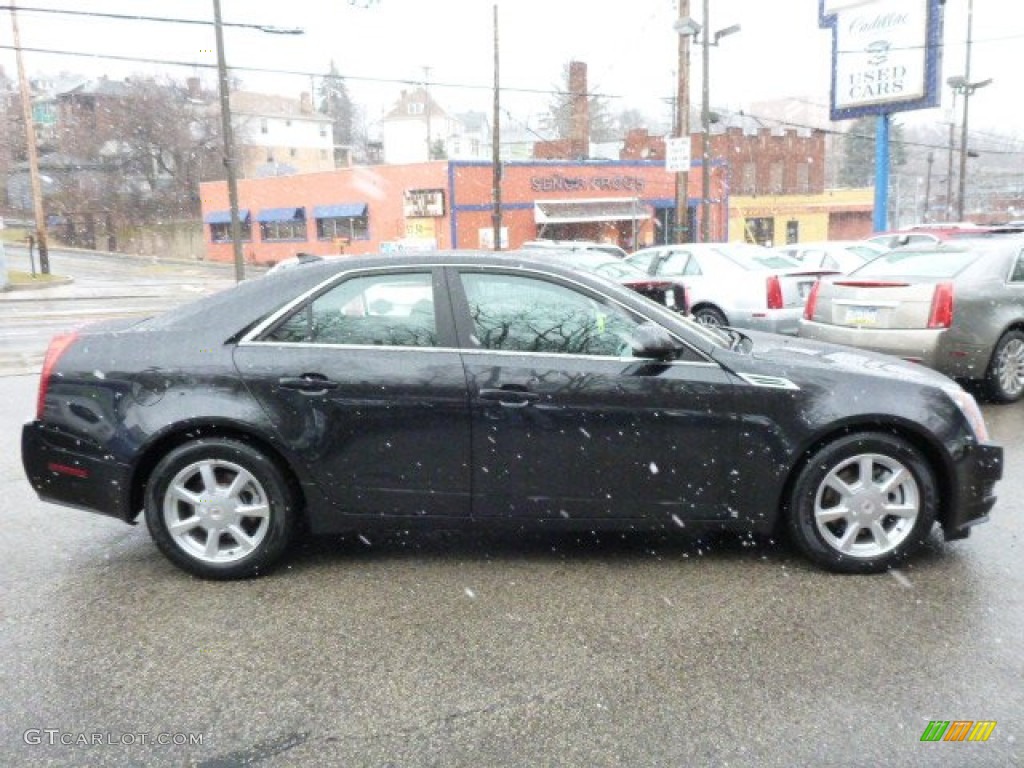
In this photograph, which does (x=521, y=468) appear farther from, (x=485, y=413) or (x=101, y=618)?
(x=101, y=618)

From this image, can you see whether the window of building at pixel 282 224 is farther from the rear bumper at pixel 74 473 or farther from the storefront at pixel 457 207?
the rear bumper at pixel 74 473

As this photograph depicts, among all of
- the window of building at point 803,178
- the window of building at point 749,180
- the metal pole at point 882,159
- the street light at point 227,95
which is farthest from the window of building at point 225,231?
the window of building at point 803,178

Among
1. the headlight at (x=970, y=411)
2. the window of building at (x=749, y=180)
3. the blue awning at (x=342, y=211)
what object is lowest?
the headlight at (x=970, y=411)

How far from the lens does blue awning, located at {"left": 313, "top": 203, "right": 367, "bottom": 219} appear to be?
3991 centimetres

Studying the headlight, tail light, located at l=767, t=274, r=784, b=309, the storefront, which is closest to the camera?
the headlight

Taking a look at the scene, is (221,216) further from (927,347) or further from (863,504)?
(863,504)

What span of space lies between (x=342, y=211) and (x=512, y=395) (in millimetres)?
38457

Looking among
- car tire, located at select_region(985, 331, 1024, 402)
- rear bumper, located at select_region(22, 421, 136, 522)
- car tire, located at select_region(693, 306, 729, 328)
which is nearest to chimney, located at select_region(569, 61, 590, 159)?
car tire, located at select_region(693, 306, 729, 328)

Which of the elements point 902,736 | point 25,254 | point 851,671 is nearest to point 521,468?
point 851,671

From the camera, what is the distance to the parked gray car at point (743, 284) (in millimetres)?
10203

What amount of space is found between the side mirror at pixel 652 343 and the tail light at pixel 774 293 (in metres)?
6.27

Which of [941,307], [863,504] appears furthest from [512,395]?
[941,307]

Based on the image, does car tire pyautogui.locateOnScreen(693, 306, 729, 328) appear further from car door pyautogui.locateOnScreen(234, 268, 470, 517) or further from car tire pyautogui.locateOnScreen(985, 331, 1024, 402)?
car door pyautogui.locateOnScreen(234, 268, 470, 517)

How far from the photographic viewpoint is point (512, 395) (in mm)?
3920
